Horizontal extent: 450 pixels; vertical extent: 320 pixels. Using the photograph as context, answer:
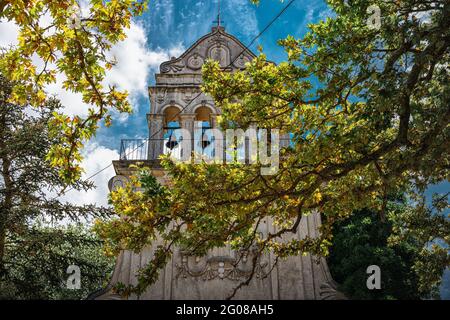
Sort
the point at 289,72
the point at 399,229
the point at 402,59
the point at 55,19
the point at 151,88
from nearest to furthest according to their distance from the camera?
1. the point at 55,19
2. the point at 289,72
3. the point at 402,59
4. the point at 399,229
5. the point at 151,88

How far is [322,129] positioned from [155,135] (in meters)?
7.22

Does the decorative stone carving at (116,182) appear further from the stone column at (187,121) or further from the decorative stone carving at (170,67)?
the decorative stone carving at (170,67)

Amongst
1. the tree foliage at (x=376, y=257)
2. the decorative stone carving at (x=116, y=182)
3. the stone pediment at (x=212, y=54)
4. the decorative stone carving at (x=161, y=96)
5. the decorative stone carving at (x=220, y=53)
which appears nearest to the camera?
the decorative stone carving at (x=116, y=182)

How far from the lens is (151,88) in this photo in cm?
1478

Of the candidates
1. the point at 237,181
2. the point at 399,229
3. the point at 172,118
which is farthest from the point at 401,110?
the point at 172,118

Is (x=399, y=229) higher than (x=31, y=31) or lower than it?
lower

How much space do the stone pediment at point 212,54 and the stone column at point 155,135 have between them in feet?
6.29

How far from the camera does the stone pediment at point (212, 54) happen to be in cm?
1534

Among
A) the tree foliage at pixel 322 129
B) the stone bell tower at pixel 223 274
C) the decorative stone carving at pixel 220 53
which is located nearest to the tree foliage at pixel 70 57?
the tree foliage at pixel 322 129

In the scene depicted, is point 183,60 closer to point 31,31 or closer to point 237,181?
point 237,181

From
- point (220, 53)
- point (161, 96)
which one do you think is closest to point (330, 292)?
point (161, 96)

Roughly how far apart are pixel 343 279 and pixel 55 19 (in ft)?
44.1

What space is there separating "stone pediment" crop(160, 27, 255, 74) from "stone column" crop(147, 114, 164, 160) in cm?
192

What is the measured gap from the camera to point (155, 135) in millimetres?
14016
